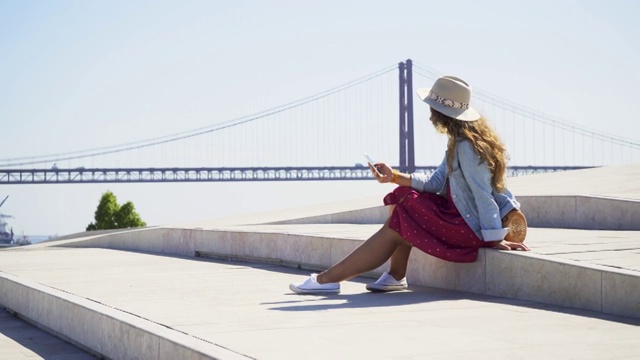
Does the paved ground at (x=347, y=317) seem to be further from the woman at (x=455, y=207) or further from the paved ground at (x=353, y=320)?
the woman at (x=455, y=207)


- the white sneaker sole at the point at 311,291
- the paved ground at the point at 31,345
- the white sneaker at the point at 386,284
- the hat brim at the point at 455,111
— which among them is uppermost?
the hat brim at the point at 455,111

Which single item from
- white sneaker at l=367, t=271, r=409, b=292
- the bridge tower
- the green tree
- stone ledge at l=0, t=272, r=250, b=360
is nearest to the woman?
white sneaker at l=367, t=271, r=409, b=292

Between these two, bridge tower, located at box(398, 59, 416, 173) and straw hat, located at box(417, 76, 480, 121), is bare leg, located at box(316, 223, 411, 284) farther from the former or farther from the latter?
bridge tower, located at box(398, 59, 416, 173)

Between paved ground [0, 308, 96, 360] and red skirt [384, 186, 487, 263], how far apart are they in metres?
1.52

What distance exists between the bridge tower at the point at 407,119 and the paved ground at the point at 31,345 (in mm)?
41885

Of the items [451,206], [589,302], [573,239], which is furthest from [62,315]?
[573,239]

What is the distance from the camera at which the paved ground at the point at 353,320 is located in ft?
9.18

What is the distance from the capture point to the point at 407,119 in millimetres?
51156

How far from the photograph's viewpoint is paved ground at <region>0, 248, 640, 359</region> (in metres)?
2.80

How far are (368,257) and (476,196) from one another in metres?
0.58

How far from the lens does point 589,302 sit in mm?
3723

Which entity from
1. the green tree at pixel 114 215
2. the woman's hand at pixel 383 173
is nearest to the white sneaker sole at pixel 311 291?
the woman's hand at pixel 383 173

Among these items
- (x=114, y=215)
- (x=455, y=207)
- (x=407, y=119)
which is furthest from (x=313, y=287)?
(x=407, y=119)

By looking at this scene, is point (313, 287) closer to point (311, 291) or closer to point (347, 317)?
point (311, 291)
